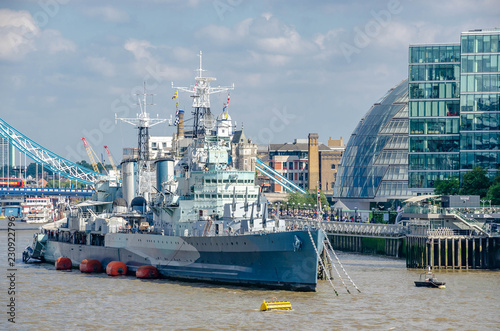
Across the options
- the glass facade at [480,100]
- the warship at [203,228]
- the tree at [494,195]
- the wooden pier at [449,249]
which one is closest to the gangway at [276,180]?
the glass facade at [480,100]

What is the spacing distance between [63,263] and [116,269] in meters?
9.03

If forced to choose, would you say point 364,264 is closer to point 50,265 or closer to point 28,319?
point 50,265

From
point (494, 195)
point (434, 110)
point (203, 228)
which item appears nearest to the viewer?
point (203, 228)

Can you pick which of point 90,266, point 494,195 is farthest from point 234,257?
point 494,195

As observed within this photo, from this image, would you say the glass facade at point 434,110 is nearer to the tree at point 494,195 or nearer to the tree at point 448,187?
the tree at point 448,187

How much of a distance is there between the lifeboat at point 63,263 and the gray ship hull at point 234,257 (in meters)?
7.66

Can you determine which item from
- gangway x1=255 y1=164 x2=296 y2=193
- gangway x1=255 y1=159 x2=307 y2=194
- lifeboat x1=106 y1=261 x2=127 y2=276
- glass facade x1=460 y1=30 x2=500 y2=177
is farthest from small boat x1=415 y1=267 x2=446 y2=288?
gangway x1=255 y1=159 x2=307 y2=194

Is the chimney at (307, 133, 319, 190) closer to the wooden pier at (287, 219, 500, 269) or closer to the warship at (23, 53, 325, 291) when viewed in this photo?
the warship at (23, 53, 325, 291)

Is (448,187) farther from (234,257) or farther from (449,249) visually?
(234,257)

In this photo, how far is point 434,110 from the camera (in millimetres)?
92312

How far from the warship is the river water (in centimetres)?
138

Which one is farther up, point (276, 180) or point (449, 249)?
point (276, 180)

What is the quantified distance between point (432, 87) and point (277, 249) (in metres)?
51.0

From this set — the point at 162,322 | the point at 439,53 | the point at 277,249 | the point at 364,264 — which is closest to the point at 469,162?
the point at 439,53
